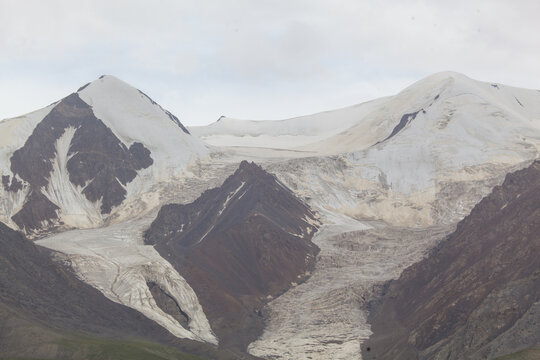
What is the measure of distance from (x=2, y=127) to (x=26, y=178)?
25.4m

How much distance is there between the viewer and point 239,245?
491 ft

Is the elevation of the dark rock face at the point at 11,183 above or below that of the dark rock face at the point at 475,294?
above

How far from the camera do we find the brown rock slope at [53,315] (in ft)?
282

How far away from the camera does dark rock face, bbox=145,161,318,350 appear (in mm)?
124875

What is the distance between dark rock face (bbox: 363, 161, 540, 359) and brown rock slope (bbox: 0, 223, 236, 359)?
26.0 metres

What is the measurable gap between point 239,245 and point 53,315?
54.9 metres

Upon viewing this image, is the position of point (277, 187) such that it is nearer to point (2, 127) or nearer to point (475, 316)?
point (2, 127)

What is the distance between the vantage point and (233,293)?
13200 cm

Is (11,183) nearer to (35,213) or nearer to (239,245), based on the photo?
(35,213)

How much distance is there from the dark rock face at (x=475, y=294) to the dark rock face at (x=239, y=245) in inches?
836

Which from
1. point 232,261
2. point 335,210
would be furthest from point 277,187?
point 232,261

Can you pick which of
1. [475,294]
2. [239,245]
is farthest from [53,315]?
[239,245]

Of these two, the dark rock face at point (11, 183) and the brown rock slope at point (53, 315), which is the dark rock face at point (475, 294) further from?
the dark rock face at point (11, 183)

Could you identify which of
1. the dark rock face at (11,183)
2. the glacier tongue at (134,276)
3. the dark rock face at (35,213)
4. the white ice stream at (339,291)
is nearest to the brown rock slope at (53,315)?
the glacier tongue at (134,276)
